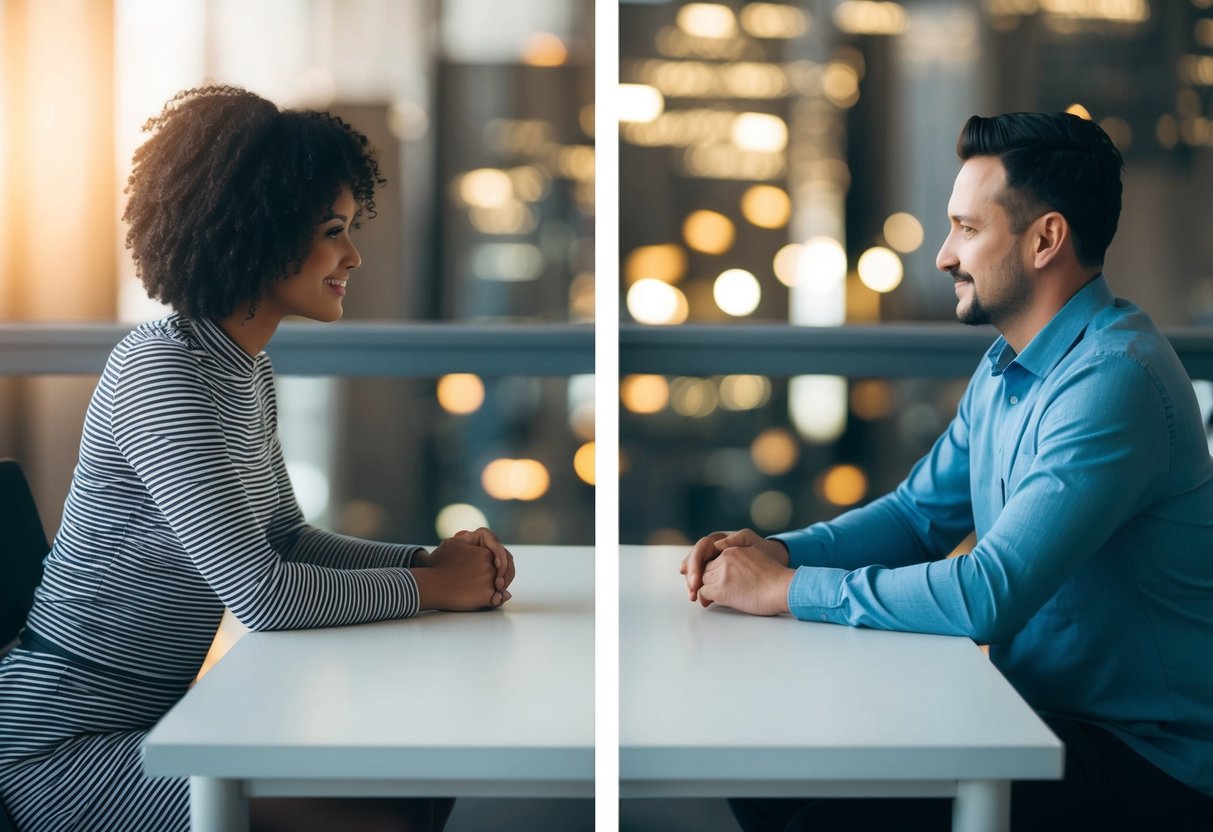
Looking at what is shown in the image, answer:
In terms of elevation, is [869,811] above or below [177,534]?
below

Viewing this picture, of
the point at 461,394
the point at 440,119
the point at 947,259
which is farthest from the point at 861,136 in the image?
the point at 947,259

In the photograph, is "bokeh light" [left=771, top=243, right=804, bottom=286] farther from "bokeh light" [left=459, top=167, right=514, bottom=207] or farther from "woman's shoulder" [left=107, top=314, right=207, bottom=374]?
"woman's shoulder" [left=107, top=314, right=207, bottom=374]

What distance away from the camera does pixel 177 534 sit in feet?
2.55

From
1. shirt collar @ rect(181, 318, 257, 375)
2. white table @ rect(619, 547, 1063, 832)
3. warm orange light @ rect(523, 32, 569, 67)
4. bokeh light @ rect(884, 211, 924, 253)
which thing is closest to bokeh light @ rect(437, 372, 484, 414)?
warm orange light @ rect(523, 32, 569, 67)

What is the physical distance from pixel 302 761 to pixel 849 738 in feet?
1.06

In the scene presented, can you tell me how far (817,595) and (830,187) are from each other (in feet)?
6.56

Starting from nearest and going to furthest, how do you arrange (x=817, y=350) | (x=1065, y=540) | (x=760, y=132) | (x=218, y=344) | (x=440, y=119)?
(x=1065, y=540)
(x=218, y=344)
(x=817, y=350)
(x=440, y=119)
(x=760, y=132)

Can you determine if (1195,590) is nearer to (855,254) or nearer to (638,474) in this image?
(638,474)

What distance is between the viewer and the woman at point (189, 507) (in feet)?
2.54

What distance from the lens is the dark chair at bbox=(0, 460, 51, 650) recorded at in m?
0.95

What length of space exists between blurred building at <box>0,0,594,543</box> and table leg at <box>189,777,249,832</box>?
149 centimetres

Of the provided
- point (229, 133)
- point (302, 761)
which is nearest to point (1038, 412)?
point (302, 761)

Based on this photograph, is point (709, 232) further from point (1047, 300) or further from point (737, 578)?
point (737, 578)

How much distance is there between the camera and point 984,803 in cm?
60
